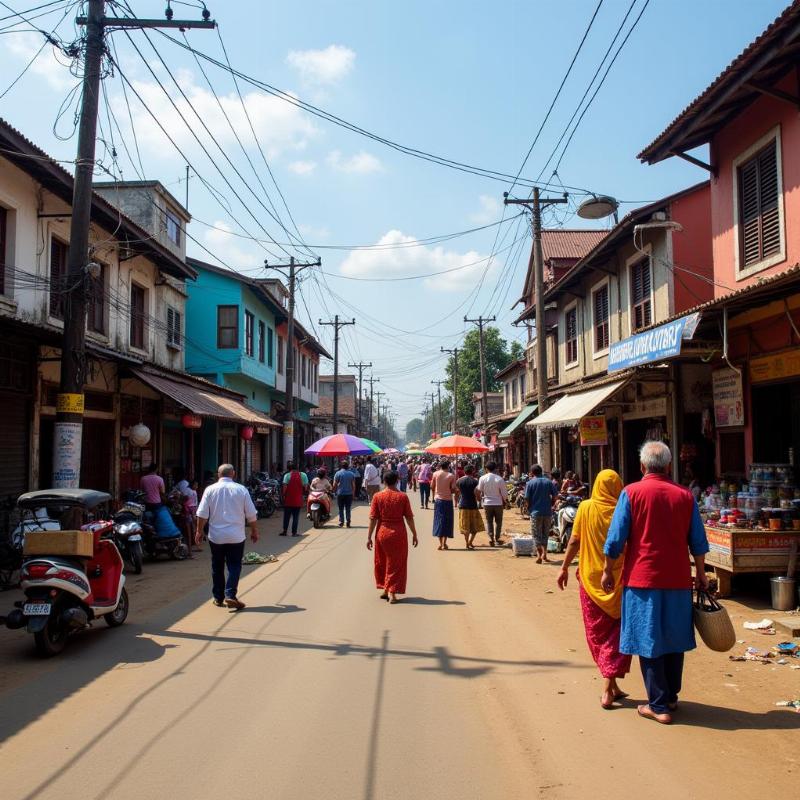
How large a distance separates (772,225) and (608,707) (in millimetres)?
8136

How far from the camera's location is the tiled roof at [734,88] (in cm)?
860

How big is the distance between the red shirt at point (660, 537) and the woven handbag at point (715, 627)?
25 centimetres

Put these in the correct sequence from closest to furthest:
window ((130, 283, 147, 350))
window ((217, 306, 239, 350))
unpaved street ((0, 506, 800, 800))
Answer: unpaved street ((0, 506, 800, 800))
window ((130, 283, 147, 350))
window ((217, 306, 239, 350))

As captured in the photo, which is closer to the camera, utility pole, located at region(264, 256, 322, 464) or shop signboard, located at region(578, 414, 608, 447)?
shop signboard, located at region(578, 414, 608, 447)

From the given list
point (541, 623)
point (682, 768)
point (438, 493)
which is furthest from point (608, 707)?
point (438, 493)

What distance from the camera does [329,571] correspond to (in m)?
→ 12.0

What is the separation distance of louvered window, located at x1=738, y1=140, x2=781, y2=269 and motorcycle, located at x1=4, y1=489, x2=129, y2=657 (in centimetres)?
978

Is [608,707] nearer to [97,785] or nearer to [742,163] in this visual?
[97,785]

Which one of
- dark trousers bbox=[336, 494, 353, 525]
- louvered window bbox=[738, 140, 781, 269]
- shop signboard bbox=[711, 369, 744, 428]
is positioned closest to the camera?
louvered window bbox=[738, 140, 781, 269]

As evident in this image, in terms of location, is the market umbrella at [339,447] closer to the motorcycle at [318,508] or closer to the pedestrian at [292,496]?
the motorcycle at [318,508]

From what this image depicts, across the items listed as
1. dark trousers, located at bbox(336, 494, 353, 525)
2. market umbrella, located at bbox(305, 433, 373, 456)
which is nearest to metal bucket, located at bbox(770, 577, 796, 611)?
dark trousers, located at bbox(336, 494, 353, 525)

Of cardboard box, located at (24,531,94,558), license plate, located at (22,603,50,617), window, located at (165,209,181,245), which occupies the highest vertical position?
window, located at (165,209,181,245)

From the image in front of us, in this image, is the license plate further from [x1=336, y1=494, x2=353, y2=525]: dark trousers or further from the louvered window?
[x1=336, y1=494, x2=353, y2=525]: dark trousers

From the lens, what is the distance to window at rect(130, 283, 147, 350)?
1922 cm
